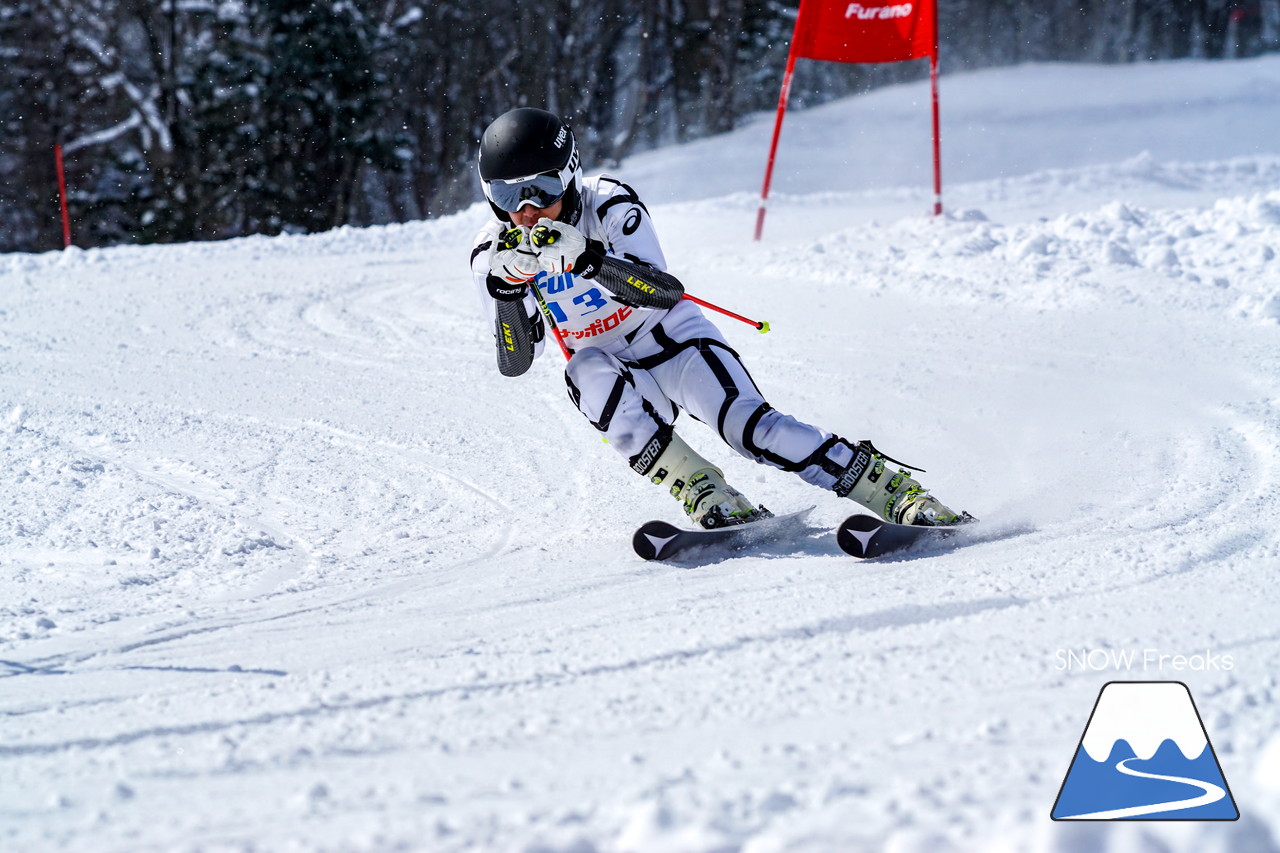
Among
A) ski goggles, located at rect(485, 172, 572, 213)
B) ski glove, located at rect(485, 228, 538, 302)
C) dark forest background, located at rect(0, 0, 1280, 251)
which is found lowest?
dark forest background, located at rect(0, 0, 1280, 251)

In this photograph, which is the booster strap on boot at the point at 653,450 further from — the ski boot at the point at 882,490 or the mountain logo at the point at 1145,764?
the mountain logo at the point at 1145,764

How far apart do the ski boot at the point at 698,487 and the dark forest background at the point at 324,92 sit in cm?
1616

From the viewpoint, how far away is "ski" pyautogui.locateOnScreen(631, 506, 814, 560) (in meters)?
3.86

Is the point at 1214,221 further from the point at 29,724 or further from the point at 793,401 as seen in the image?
the point at 29,724

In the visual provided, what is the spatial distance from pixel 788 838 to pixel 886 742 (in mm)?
424

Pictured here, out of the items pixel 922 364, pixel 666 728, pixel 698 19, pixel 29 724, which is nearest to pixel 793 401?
pixel 922 364

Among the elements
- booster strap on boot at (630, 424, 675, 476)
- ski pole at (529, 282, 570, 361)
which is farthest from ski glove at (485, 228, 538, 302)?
booster strap on boot at (630, 424, 675, 476)

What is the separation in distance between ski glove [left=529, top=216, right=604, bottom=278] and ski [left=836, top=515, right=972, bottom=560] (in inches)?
49.5

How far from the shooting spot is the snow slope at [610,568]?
6.81ft

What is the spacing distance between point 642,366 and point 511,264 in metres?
0.73

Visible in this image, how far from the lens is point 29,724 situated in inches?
99.7

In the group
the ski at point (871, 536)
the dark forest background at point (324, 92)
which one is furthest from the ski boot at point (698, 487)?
the dark forest background at point (324, 92)

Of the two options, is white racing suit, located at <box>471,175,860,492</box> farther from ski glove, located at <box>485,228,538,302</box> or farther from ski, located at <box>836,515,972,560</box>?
ski, located at <box>836,515,972,560</box>

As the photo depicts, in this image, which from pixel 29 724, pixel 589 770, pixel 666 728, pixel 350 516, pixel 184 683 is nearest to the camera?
pixel 589 770
